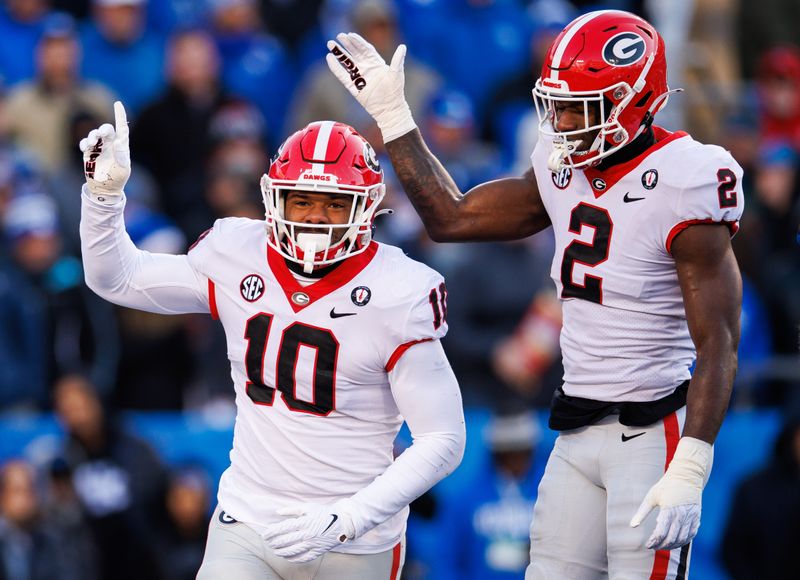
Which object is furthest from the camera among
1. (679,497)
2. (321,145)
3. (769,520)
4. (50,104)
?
(50,104)

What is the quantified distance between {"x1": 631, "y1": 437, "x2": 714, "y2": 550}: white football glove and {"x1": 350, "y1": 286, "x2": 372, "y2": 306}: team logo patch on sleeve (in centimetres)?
98

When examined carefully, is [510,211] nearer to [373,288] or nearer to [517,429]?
[373,288]

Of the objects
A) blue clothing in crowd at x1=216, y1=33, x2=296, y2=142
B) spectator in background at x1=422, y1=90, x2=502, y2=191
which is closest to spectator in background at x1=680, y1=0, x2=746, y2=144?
spectator in background at x1=422, y1=90, x2=502, y2=191

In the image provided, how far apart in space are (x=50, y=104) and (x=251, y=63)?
4.87 feet

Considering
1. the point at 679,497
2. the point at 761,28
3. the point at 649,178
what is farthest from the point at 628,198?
the point at 761,28

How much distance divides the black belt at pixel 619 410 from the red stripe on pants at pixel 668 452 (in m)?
0.03

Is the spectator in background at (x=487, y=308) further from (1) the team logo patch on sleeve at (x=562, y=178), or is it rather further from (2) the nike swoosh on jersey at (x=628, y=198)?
(2) the nike swoosh on jersey at (x=628, y=198)

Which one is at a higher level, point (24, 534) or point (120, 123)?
point (120, 123)

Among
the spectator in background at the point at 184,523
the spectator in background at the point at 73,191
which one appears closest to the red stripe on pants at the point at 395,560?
the spectator in background at the point at 184,523

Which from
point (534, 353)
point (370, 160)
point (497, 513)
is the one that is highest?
point (370, 160)

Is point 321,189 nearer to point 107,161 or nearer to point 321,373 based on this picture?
point 321,373

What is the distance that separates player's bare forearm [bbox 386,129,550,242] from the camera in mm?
5082

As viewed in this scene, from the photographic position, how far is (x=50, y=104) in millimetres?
9508

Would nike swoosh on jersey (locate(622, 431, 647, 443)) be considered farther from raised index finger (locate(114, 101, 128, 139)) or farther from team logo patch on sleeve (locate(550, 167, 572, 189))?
raised index finger (locate(114, 101, 128, 139))
